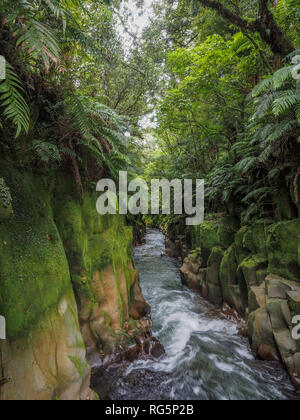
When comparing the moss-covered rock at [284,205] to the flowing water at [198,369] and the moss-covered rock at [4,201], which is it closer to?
the flowing water at [198,369]

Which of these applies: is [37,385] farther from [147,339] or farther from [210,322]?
[210,322]

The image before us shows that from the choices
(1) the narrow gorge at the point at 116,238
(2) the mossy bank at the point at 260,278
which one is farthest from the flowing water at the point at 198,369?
(2) the mossy bank at the point at 260,278

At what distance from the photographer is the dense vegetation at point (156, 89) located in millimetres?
2580

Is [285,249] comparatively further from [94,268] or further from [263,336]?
[94,268]

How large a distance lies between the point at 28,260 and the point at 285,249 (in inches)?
176

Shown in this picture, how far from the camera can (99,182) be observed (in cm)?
402

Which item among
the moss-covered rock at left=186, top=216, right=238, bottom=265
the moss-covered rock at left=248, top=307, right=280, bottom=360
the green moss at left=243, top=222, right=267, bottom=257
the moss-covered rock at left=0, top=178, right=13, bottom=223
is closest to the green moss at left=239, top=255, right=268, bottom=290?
the green moss at left=243, top=222, right=267, bottom=257

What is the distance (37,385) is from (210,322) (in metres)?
4.42

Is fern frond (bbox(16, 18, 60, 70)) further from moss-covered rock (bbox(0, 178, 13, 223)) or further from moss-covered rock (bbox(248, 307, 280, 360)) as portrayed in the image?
moss-covered rock (bbox(248, 307, 280, 360))

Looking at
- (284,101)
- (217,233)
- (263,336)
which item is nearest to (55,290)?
(263,336)

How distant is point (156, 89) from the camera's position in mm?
8367

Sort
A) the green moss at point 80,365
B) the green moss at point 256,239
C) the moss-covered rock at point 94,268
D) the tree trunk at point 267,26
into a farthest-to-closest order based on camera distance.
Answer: the green moss at point 256,239 < the tree trunk at point 267,26 < the moss-covered rock at point 94,268 < the green moss at point 80,365

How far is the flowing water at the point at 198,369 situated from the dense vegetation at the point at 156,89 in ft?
9.64
